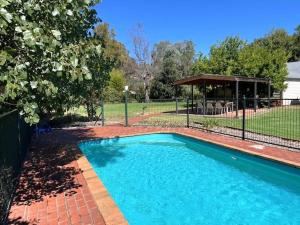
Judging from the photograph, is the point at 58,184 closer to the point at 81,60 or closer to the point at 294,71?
the point at 81,60

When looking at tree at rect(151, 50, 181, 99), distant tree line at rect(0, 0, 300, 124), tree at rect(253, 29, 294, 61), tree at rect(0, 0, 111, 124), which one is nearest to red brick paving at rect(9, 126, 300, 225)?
distant tree line at rect(0, 0, 300, 124)

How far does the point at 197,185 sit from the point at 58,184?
313 cm

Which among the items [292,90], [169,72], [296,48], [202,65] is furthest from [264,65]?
[296,48]

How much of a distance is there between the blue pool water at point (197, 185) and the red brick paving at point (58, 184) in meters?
0.48

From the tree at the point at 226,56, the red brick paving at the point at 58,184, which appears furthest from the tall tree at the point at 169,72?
the red brick paving at the point at 58,184

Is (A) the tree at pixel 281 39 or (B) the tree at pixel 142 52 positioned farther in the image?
(A) the tree at pixel 281 39

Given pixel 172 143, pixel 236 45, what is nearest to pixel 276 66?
pixel 236 45

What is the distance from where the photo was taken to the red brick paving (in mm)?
4110

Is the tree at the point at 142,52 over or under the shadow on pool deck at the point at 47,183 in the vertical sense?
over

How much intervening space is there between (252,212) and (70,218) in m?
3.28

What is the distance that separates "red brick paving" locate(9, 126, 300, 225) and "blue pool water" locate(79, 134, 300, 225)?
18.9 inches

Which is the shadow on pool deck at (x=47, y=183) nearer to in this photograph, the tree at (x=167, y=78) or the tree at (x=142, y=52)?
the tree at (x=167, y=78)

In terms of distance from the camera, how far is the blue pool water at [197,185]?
504cm

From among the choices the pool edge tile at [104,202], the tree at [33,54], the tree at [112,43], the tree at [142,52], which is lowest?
the pool edge tile at [104,202]
